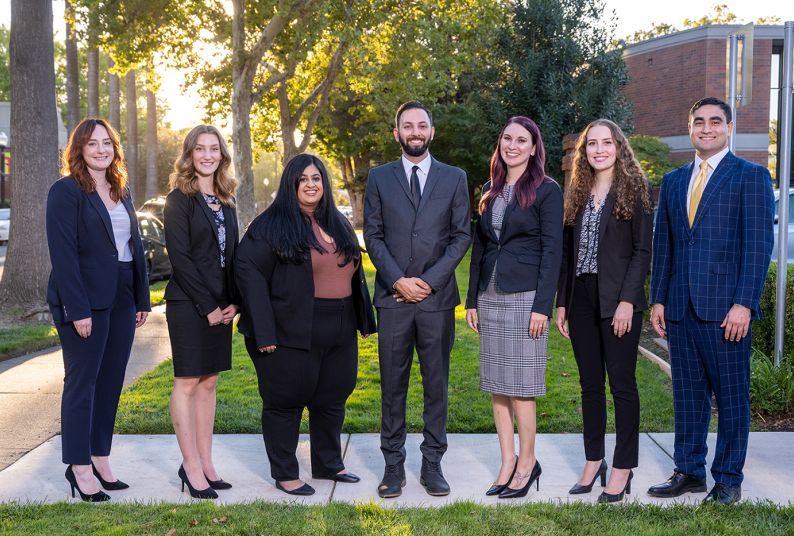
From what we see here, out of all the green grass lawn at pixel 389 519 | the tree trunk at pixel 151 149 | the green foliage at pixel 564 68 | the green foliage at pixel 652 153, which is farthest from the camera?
the tree trunk at pixel 151 149

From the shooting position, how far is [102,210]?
4848 mm

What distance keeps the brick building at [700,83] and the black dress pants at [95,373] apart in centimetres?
2899

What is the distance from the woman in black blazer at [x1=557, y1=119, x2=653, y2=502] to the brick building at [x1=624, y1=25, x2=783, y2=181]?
28.1m

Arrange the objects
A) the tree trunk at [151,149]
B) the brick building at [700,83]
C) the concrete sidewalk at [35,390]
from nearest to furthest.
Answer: the concrete sidewalk at [35,390] → the brick building at [700,83] → the tree trunk at [151,149]

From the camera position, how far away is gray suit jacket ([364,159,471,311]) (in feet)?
16.2

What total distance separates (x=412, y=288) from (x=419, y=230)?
0.36m

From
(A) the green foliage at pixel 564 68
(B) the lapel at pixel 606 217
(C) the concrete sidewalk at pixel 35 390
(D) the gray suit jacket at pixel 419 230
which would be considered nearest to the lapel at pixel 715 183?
(B) the lapel at pixel 606 217

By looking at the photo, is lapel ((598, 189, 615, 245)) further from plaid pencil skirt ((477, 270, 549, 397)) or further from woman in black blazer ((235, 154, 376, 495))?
woman in black blazer ((235, 154, 376, 495))

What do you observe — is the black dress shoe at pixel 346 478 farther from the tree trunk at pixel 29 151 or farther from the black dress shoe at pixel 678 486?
the tree trunk at pixel 29 151

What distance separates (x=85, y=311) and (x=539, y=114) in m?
18.2

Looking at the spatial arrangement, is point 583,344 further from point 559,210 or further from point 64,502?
point 64,502

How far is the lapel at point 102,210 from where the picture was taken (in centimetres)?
483

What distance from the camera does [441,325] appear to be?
4.99 meters

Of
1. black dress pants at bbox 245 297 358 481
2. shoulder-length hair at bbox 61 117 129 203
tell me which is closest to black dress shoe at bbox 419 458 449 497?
black dress pants at bbox 245 297 358 481
